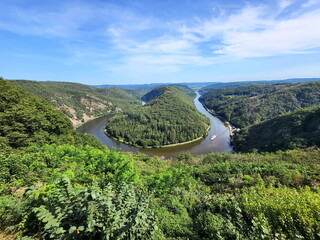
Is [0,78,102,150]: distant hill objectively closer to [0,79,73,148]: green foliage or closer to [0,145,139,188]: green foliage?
[0,79,73,148]: green foliage

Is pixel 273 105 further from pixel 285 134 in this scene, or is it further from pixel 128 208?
pixel 128 208

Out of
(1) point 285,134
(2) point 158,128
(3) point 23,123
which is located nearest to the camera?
(3) point 23,123

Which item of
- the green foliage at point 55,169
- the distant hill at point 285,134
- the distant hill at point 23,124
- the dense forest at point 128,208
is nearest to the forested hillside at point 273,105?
the distant hill at point 285,134

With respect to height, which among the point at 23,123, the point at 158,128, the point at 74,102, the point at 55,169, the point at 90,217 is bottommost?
the point at 158,128

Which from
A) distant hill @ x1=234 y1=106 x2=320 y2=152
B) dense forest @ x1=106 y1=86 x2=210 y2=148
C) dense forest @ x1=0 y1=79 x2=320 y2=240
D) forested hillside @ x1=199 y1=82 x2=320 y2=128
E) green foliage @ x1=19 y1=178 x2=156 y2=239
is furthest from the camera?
forested hillside @ x1=199 y1=82 x2=320 y2=128

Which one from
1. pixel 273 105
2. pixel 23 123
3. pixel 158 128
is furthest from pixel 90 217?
pixel 273 105

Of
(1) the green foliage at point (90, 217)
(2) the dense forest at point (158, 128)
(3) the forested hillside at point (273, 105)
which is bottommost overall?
(2) the dense forest at point (158, 128)

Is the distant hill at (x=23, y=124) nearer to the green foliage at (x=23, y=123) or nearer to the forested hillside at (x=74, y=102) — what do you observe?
the green foliage at (x=23, y=123)

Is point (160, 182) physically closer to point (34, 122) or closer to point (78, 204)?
point (78, 204)

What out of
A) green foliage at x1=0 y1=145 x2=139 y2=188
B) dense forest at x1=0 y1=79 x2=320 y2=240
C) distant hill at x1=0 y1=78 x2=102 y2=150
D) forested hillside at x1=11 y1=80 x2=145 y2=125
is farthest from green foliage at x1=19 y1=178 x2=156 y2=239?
forested hillside at x1=11 y1=80 x2=145 y2=125
